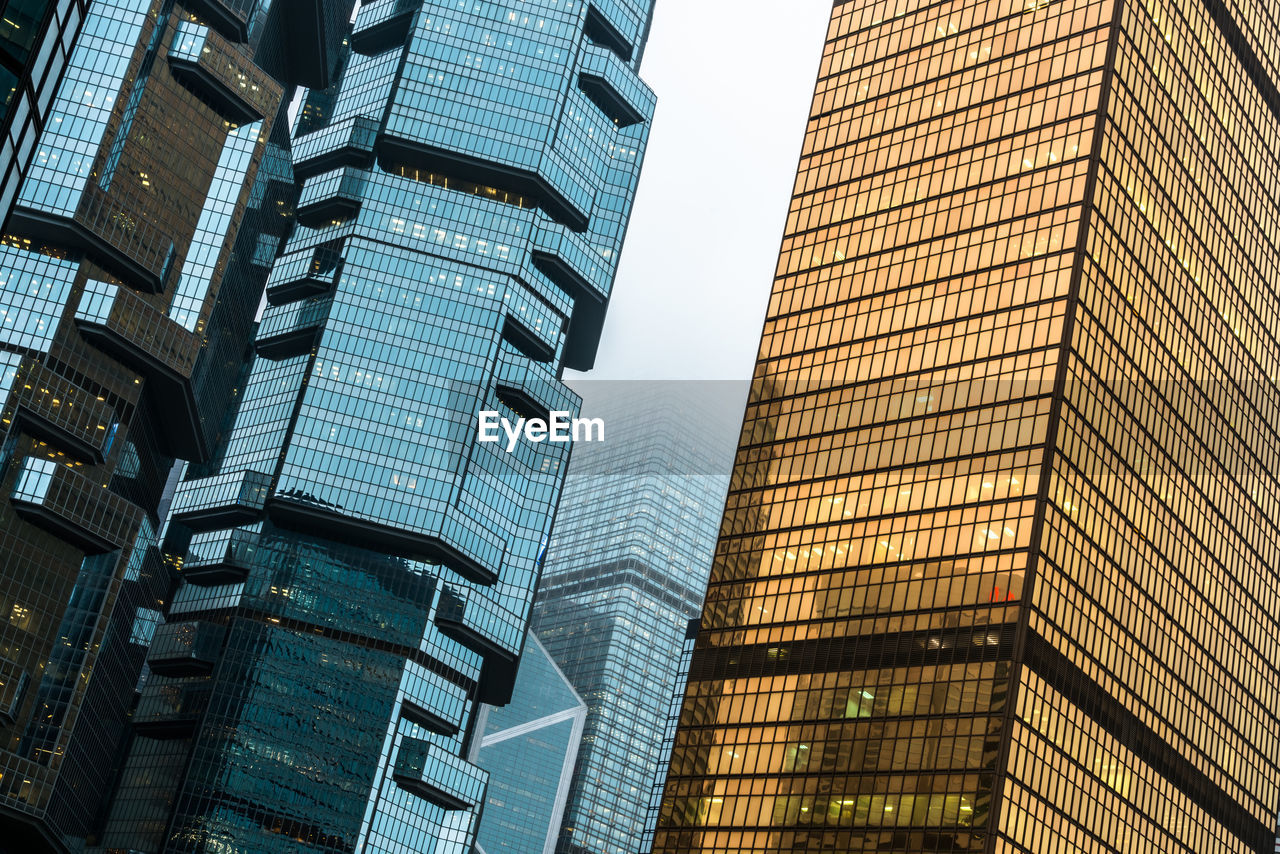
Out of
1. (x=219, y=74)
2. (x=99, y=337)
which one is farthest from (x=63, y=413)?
(x=219, y=74)

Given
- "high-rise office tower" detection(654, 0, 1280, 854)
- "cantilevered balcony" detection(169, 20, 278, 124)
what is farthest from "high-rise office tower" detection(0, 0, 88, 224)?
"cantilevered balcony" detection(169, 20, 278, 124)

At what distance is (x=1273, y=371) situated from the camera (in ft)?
521

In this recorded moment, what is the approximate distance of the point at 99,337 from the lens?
167 metres

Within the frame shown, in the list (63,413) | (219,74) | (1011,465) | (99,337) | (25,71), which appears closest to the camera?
(25,71)

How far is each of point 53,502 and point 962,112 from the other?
91.3 metres

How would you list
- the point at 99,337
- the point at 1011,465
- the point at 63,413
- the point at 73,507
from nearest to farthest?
the point at 1011,465 → the point at 73,507 → the point at 63,413 → the point at 99,337

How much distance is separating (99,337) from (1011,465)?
91.4 m

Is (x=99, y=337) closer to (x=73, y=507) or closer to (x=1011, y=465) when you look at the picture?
(x=73, y=507)

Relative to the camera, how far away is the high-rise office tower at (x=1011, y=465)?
403 ft

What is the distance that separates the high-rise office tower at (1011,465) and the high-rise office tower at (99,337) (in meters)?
63.0

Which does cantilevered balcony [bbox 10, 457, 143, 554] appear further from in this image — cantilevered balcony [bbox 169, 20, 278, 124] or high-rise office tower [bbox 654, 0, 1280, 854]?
high-rise office tower [bbox 654, 0, 1280, 854]

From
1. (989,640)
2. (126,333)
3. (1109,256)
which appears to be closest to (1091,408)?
(1109,256)

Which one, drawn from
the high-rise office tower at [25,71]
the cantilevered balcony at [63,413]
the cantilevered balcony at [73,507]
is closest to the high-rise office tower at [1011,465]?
the cantilevered balcony at [73,507]

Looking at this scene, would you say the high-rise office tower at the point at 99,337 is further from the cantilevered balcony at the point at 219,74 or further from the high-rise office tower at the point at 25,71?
the high-rise office tower at the point at 25,71
